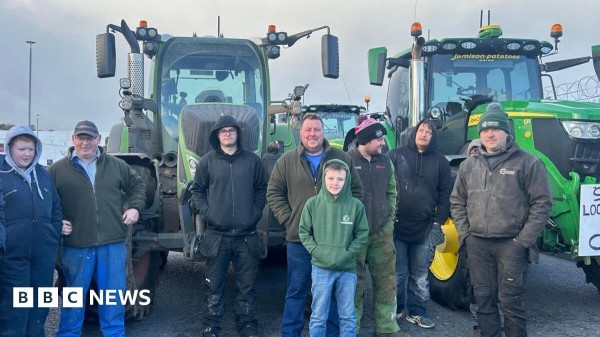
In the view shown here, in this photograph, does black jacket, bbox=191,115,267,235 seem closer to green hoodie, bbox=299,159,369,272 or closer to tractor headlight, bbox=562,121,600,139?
green hoodie, bbox=299,159,369,272

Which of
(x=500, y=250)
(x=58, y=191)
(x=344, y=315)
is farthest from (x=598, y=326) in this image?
(x=58, y=191)

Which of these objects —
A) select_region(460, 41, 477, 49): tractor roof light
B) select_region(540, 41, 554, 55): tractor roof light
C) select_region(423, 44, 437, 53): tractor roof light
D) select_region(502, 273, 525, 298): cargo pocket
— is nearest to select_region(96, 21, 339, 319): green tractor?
select_region(423, 44, 437, 53): tractor roof light

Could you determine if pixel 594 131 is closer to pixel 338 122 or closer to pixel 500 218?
pixel 500 218

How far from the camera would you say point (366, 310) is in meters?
5.45

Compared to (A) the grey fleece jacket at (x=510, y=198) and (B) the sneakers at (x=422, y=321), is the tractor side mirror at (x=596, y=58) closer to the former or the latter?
(A) the grey fleece jacket at (x=510, y=198)

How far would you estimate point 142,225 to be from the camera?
16.1ft

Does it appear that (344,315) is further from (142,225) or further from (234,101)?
(234,101)

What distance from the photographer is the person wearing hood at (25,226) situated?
3.67 metres

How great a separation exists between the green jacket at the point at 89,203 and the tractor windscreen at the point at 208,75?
72.8 inches

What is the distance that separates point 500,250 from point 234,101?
3.36m

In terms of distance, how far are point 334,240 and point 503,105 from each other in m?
2.86

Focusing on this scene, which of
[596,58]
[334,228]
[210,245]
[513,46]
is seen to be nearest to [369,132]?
[334,228]

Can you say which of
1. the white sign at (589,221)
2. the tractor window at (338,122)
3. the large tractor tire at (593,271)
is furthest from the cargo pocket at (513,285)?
the tractor window at (338,122)

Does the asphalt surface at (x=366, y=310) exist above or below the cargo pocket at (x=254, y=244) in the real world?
below
